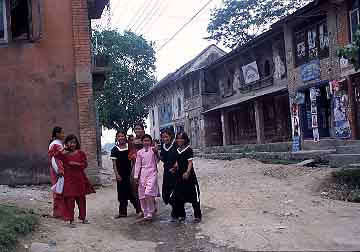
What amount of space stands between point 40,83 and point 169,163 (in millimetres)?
5908

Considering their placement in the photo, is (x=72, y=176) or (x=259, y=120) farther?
(x=259, y=120)

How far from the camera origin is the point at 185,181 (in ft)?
25.8

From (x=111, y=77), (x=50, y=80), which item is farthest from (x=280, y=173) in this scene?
(x=111, y=77)

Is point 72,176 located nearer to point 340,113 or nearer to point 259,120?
point 340,113

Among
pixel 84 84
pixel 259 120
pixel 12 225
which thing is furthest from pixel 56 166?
pixel 259 120

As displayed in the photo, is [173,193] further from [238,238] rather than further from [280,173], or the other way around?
[280,173]

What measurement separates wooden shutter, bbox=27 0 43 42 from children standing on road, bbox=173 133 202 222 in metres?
6.18

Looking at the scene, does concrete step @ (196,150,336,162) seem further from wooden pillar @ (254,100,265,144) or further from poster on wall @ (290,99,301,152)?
wooden pillar @ (254,100,265,144)

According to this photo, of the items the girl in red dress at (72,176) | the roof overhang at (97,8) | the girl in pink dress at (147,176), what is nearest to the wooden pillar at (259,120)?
the roof overhang at (97,8)

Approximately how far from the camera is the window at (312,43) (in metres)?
18.0

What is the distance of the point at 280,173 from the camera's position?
570 inches

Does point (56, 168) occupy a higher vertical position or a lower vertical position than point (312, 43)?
lower

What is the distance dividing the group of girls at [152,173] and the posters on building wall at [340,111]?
10179 millimetres

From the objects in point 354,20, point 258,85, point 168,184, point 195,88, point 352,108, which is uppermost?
point 195,88
